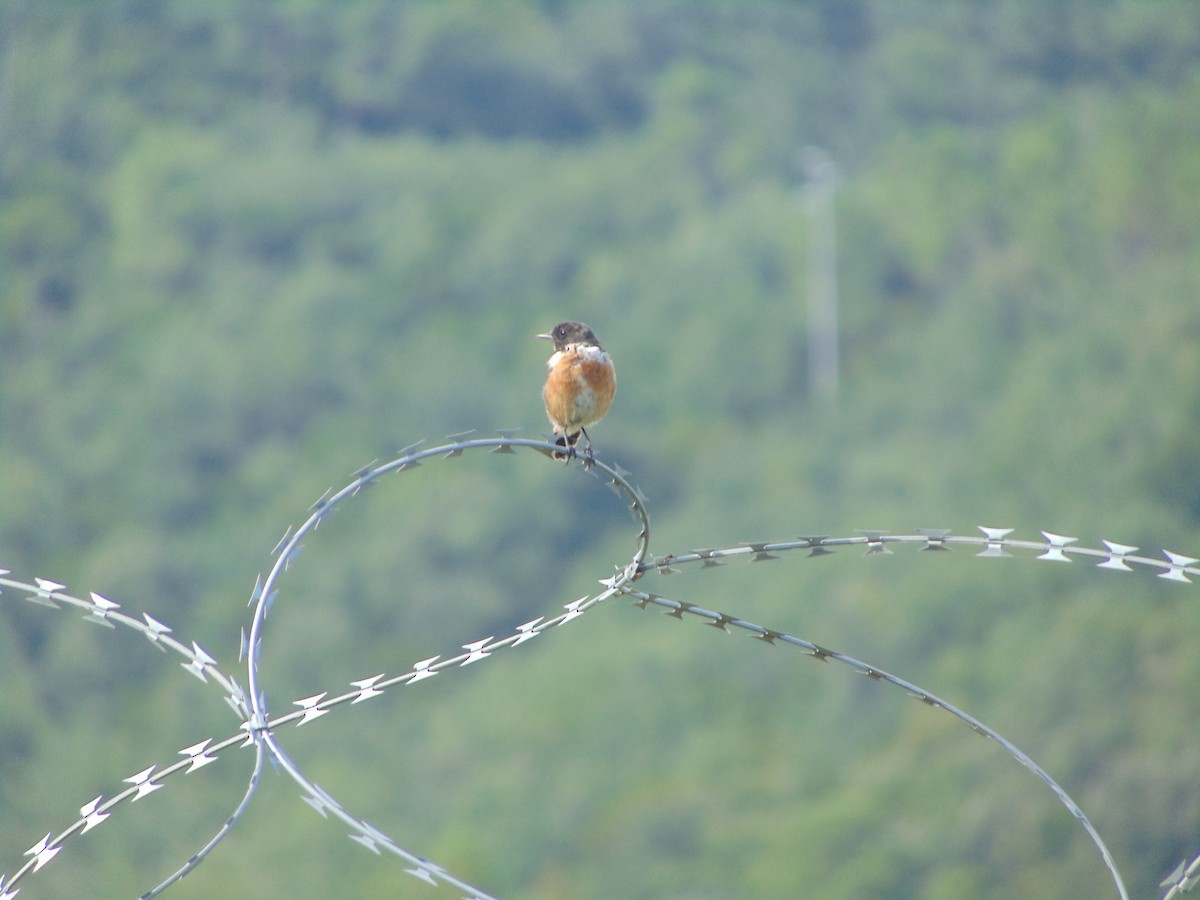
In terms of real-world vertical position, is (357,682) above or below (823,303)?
above

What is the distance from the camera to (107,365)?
155 feet

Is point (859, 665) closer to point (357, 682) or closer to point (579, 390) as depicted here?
point (357, 682)

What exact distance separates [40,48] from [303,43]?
8.42 m

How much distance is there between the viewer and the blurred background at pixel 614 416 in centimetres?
3403

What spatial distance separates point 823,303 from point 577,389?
39.0 metres

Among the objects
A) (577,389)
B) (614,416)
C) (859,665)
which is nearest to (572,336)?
(577,389)

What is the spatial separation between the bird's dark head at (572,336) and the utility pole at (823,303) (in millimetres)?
37717

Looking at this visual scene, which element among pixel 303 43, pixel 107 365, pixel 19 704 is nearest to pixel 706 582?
pixel 19 704

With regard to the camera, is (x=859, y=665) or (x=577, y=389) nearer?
(x=859, y=665)

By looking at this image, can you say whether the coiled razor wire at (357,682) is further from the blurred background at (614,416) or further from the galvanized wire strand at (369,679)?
the blurred background at (614,416)

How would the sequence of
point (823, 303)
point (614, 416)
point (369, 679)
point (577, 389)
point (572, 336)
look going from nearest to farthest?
point (369, 679)
point (577, 389)
point (572, 336)
point (614, 416)
point (823, 303)

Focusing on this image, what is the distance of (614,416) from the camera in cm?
4462

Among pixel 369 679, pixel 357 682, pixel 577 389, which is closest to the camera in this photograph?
pixel 369 679

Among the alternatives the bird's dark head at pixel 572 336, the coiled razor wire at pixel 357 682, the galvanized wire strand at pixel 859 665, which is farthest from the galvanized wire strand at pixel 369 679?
the bird's dark head at pixel 572 336
